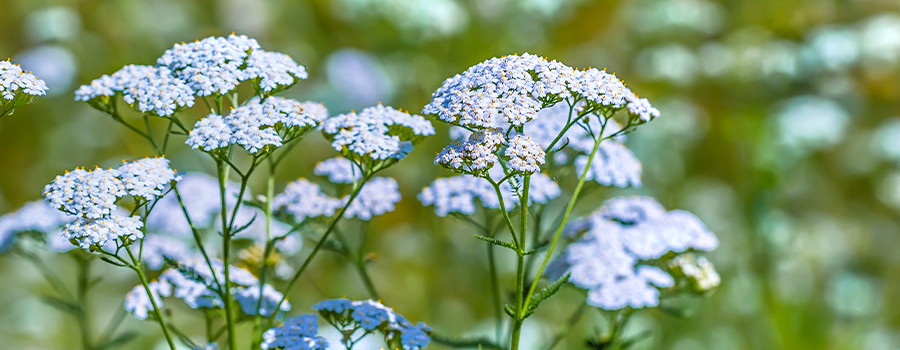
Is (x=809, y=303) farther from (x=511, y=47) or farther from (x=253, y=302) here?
(x=253, y=302)

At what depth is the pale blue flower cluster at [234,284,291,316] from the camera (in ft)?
9.78

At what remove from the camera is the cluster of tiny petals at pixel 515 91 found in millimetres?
2416

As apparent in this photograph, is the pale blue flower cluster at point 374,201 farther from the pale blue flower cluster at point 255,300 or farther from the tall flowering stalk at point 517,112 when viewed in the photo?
the tall flowering stalk at point 517,112

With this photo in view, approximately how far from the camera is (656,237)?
3.51 meters

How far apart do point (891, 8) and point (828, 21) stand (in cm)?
110

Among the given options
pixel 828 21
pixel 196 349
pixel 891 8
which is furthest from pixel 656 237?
pixel 891 8

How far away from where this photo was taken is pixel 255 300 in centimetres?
302

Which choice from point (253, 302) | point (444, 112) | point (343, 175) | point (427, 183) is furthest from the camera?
point (427, 183)

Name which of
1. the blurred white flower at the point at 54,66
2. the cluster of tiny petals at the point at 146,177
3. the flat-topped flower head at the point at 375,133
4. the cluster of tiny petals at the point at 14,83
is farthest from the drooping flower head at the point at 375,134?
the blurred white flower at the point at 54,66

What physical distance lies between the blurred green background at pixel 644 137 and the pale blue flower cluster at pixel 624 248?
7.44 feet

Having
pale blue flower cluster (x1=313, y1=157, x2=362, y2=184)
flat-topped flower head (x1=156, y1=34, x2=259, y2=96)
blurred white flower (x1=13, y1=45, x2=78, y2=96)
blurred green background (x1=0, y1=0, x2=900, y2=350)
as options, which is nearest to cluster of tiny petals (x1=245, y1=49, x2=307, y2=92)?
flat-topped flower head (x1=156, y1=34, x2=259, y2=96)

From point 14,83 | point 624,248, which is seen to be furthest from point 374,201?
point 14,83

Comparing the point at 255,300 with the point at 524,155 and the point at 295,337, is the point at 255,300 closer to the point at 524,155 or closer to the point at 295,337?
the point at 295,337

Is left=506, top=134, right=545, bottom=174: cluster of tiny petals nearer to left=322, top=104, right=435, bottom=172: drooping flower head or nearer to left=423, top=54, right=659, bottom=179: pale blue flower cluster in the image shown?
left=423, top=54, right=659, bottom=179: pale blue flower cluster
